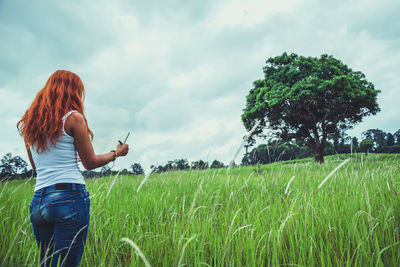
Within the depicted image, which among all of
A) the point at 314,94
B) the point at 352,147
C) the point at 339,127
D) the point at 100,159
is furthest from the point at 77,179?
the point at 339,127

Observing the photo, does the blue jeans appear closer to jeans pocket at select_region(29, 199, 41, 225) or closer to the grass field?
jeans pocket at select_region(29, 199, 41, 225)

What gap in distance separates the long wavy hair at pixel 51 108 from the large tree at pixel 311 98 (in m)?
16.4

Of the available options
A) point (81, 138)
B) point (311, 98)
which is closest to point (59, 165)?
point (81, 138)

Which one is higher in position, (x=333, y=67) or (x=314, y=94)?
(x=333, y=67)

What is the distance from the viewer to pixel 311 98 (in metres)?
18.4

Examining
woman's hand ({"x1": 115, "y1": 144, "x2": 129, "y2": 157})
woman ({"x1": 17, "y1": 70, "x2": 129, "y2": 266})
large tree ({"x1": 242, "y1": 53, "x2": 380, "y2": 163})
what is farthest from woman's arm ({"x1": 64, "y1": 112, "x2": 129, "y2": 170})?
large tree ({"x1": 242, "y1": 53, "x2": 380, "y2": 163})

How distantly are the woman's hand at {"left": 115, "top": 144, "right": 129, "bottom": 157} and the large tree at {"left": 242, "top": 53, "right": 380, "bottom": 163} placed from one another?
16.1 meters

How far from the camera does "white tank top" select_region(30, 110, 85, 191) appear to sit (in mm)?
1910

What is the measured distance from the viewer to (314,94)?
17875 mm

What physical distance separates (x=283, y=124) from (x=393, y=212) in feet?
71.9

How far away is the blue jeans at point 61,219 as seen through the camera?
1.80 meters

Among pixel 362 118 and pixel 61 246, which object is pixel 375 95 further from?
pixel 61 246

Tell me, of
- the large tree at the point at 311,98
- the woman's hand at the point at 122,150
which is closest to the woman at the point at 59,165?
the woman's hand at the point at 122,150

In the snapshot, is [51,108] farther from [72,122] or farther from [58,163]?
[58,163]
